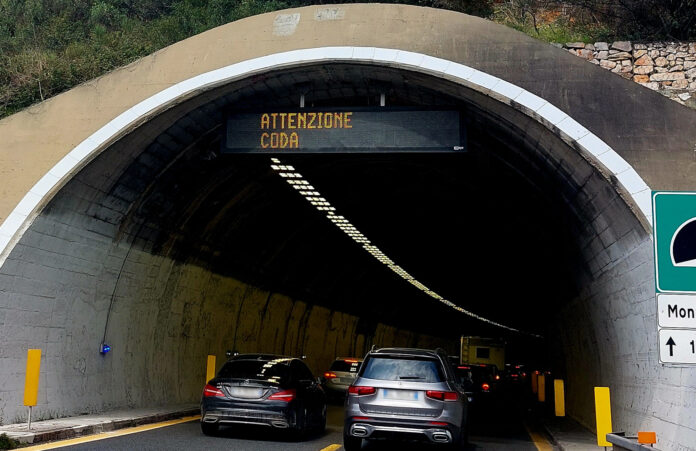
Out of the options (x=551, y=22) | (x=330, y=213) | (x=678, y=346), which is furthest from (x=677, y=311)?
(x=330, y=213)

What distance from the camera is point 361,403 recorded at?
12.8 meters

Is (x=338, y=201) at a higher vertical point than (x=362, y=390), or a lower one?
higher

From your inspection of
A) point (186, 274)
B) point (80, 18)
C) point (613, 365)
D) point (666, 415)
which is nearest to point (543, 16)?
point (613, 365)

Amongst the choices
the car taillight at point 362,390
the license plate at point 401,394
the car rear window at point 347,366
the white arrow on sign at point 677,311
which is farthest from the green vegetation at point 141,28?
the white arrow on sign at point 677,311

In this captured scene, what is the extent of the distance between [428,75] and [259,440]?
23.0ft

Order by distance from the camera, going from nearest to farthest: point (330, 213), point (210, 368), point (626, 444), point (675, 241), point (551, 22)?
point (675, 241), point (626, 444), point (551, 22), point (210, 368), point (330, 213)

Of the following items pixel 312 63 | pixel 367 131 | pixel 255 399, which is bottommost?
pixel 255 399

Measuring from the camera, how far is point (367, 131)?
48.7 feet

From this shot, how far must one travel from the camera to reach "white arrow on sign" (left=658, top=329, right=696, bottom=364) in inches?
228

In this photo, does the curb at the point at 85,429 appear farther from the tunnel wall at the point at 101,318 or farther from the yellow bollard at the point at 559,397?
the yellow bollard at the point at 559,397

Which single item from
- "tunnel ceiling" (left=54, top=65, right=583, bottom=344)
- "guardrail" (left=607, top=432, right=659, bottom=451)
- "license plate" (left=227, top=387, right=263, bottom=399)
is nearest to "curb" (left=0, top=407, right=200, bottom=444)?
"license plate" (left=227, top=387, right=263, bottom=399)

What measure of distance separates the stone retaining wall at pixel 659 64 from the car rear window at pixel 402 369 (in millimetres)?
7200

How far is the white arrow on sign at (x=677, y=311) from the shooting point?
19.2 feet

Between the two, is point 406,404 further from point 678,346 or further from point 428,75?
point 678,346
